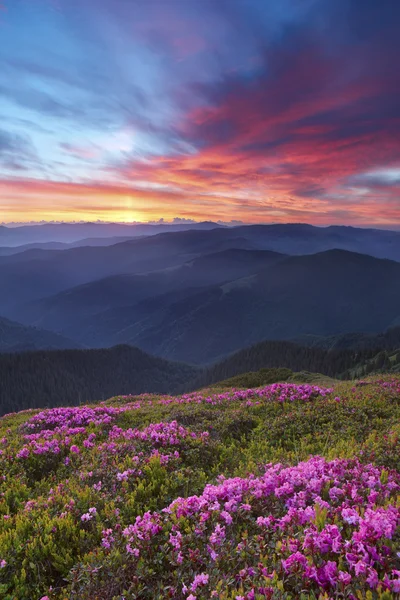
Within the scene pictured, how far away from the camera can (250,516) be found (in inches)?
243

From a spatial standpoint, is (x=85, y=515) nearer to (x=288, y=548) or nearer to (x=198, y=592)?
(x=198, y=592)

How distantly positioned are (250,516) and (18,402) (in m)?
221

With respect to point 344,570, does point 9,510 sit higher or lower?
lower

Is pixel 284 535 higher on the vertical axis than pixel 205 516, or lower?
higher

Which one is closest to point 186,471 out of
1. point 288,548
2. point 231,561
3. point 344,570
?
point 231,561

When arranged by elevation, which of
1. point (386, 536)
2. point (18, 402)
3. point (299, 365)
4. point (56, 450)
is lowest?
point (18, 402)

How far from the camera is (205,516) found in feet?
20.0

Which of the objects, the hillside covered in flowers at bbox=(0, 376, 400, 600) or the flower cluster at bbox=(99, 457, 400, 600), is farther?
the hillside covered in flowers at bbox=(0, 376, 400, 600)

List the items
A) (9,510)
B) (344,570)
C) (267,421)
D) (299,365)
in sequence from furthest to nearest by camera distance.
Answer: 1. (299,365)
2. (267,421)
3. (9,510)
4. (344,570)

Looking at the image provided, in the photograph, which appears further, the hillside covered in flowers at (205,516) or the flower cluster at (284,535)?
the hillside covered in flowers at (205,516)

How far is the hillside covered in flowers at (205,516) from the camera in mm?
4547

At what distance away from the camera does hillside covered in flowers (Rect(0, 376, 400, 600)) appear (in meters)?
4.55

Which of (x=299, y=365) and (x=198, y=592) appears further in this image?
(x=299, y=365)

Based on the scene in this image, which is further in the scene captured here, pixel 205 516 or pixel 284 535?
pixel 205 516
